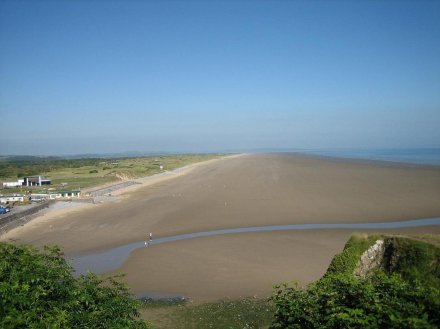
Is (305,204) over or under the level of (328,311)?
under

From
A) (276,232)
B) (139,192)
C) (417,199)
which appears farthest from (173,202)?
(417,199)

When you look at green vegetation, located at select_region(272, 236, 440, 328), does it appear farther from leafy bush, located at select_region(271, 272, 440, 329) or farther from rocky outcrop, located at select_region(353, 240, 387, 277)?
rocky outcrop, located at select_region(353, 240, 387, 277)

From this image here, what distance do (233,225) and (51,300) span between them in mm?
24382

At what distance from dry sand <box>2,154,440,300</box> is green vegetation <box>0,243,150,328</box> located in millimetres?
9269

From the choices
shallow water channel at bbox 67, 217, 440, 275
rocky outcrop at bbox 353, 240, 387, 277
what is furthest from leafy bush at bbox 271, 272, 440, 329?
shallow water channel at bbox 67, 217, 440, 275

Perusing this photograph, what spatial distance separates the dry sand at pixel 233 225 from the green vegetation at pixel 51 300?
365 inches

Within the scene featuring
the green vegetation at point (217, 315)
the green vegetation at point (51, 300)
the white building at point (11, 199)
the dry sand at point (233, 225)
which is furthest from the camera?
the white building at point (11, 199)

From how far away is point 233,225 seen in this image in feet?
106

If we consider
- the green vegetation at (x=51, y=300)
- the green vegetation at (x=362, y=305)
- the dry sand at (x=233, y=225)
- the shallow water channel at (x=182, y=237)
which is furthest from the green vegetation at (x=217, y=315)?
the shallow water channel at (x=182, y=237)

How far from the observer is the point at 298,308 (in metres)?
7.66

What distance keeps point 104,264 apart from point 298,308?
60.0 feet

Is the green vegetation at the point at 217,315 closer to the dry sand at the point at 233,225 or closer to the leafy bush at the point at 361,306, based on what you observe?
the dry sand at the point at 233,225

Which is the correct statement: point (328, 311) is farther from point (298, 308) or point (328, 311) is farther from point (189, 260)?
point (189, 260)

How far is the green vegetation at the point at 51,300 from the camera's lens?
7.07m
